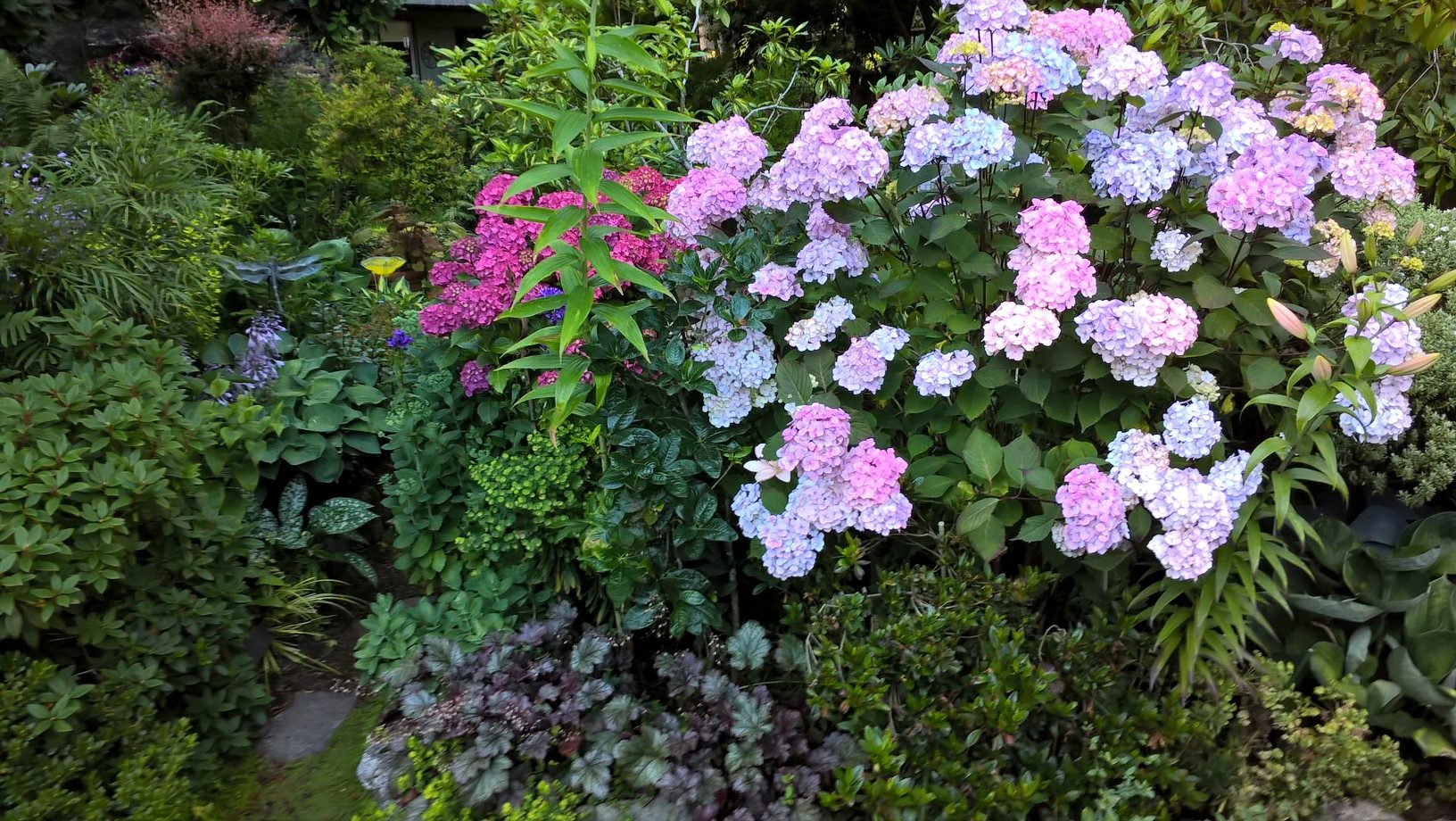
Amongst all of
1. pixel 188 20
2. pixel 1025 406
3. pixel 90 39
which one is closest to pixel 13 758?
pixel 1025 406

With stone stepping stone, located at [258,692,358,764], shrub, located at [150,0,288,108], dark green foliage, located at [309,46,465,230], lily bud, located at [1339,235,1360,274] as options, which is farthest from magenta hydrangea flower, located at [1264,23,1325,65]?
shrub, located at [150,0,288,108]

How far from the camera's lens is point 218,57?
538 cm

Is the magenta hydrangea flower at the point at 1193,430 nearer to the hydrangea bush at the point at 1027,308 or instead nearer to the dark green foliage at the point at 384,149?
the hydrangea bush at the point at 1027,308

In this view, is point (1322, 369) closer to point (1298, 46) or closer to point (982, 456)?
point (982, 456)

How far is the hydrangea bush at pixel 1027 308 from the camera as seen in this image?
6.23 feet

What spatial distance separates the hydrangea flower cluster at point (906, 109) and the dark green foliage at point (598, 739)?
145 cm

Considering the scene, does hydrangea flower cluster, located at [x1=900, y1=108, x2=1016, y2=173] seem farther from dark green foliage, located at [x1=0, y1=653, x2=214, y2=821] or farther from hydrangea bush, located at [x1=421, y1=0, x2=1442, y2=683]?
dark green foliage, located at [x1=0, y1=653, x2=214, y2=821]

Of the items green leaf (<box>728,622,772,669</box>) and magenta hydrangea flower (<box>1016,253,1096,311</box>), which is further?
green leaf (<box>728,622,772,669</box>)

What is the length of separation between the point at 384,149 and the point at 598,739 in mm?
3791

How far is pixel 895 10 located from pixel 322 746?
5476mm

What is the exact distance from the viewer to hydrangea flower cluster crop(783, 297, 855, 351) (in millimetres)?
2172

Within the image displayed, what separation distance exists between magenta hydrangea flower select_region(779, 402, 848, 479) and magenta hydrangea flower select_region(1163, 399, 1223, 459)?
766mm

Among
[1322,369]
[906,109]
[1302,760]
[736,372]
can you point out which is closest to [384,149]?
[736,372]

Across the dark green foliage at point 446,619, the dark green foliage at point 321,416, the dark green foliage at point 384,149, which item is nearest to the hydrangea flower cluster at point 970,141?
the dark green foliage at point 446,619
